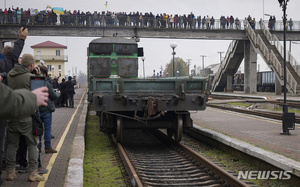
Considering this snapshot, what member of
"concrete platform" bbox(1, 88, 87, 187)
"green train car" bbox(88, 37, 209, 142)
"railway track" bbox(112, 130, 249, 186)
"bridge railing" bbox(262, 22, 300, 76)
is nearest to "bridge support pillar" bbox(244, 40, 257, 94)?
"bridge railing" bbox(262, 22, 300, 76)

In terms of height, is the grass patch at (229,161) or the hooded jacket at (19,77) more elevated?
the hooded jacket at (19,77)

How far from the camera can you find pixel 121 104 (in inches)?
334

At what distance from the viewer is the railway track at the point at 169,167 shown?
Result: 604cm

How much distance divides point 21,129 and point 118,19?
1253 inches

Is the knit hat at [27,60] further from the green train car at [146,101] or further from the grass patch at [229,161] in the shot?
the grass patch at [229,161]

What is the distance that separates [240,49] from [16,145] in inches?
1525

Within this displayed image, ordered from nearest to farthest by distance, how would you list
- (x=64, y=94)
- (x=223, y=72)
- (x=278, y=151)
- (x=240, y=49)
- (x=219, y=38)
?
1. (x=278, y=151)
2. (x=64, y=94)
3. (x=219, y=38)
4. (x=240, y=49)
5. (x=223, y=72)

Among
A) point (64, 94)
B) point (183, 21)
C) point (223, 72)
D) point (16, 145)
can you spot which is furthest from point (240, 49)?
point (16, 145)

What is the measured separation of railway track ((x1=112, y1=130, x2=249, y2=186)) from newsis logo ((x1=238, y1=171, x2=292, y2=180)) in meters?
0.55

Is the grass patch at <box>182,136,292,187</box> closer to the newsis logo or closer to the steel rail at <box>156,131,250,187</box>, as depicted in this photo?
the newsis logo

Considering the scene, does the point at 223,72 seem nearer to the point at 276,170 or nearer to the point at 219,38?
the point at 219,38

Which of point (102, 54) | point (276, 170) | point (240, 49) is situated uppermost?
point (240, 49)

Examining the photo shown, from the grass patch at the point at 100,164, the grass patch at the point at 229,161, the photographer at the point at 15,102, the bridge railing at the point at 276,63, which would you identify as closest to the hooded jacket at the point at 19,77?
the grass patch at the point at 100,164

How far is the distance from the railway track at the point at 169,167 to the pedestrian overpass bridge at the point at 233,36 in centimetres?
2394
